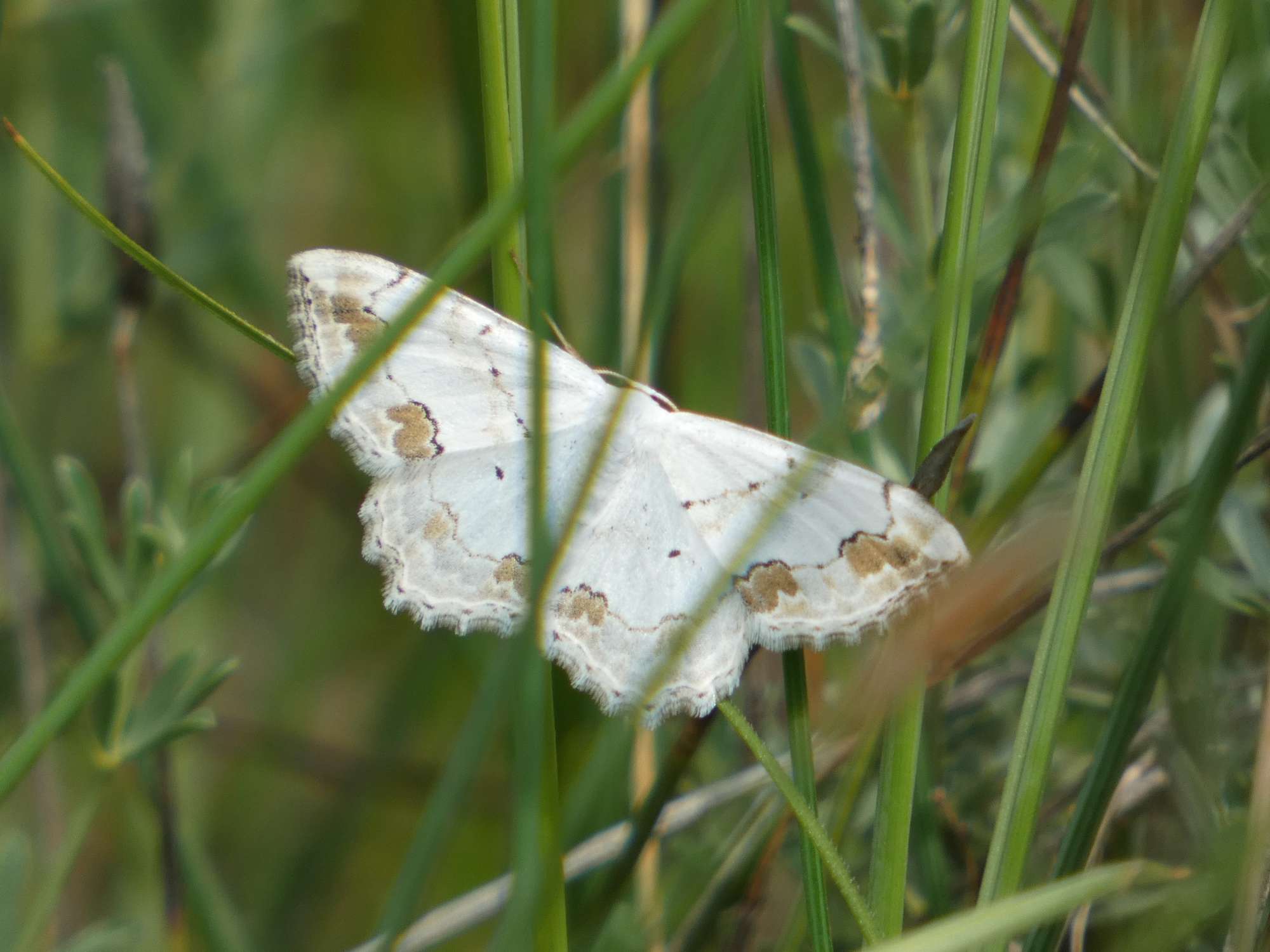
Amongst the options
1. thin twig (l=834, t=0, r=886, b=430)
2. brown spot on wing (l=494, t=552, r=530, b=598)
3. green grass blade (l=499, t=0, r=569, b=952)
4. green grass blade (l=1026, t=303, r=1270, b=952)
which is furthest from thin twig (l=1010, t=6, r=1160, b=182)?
brown spot on wing (l=494, t=552, r=530, b=598)

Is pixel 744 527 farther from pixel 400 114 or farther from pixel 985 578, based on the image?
pixel 400 114

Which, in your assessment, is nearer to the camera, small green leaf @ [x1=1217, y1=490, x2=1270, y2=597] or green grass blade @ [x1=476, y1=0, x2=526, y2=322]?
green grass blade @ [x1=476, y1=0, x2=526, y2=322]

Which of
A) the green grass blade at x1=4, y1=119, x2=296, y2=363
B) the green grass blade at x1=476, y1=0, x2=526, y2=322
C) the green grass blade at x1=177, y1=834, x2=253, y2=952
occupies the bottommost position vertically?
the green grass blade at x1=177, y1=834, x2=253, y2=952

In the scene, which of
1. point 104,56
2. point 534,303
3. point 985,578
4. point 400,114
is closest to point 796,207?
point 400,114

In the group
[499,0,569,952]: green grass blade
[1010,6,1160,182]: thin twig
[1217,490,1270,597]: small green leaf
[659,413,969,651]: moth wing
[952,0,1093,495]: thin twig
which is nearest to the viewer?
[499,0,569,952]: green grass blade

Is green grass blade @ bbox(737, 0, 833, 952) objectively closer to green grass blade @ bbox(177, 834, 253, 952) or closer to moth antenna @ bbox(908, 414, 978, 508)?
moth antenna @ bbox(908, 414, 978, 508)

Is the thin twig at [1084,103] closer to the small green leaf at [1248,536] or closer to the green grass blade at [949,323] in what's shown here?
the green grass blade at [949,323]

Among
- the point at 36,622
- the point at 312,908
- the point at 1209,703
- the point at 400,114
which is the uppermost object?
the point at 400,114

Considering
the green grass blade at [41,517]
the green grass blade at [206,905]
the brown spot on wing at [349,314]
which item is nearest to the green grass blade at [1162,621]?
the brown spot on wing at [349,314]
